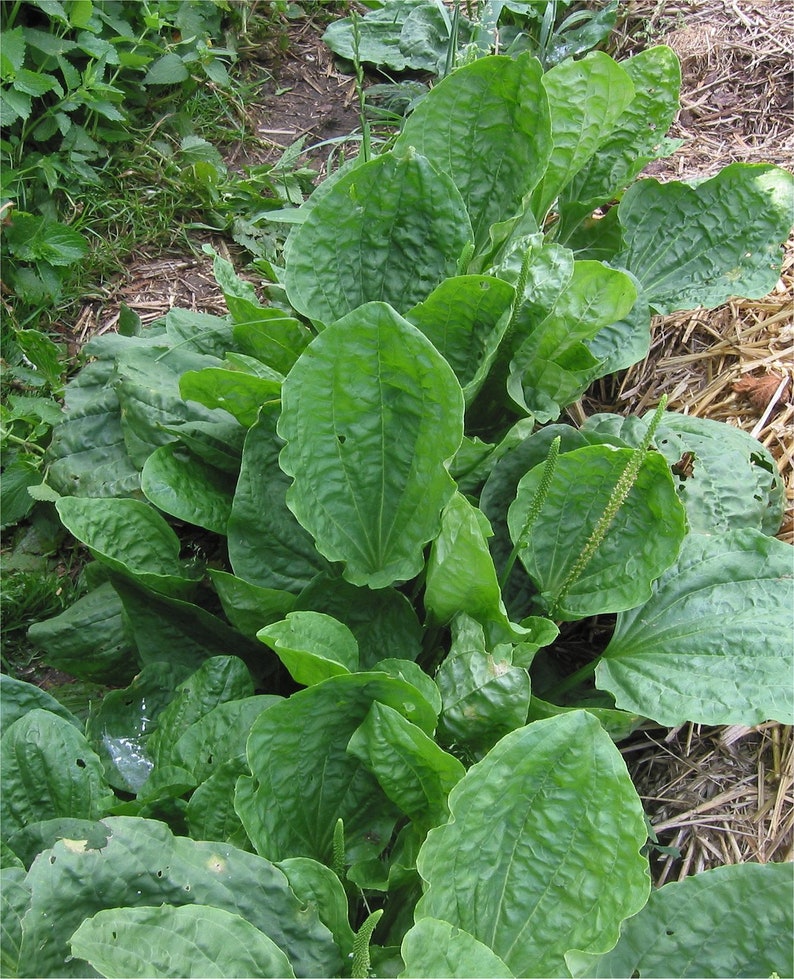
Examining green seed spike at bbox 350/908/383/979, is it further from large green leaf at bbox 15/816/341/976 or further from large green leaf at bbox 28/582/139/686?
large green leaf at bbox 28/582/139/686

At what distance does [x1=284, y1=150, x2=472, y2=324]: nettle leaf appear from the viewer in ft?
7.02

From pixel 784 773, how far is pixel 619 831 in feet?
2.18

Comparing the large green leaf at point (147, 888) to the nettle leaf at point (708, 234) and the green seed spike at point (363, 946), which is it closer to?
the green seed spike at point (363, 946)

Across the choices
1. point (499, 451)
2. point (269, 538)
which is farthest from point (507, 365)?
point (269, 538)

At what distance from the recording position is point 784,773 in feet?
6.56

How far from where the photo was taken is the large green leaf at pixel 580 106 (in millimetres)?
2307

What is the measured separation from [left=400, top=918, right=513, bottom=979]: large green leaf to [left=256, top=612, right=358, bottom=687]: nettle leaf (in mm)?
452

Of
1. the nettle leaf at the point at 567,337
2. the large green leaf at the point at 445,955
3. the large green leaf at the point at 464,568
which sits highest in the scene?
the nettle leaf at the point at 567,337

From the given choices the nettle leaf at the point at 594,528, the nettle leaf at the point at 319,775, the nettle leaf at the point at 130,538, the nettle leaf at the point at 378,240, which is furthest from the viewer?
the nettle leaf at the point at 378,240

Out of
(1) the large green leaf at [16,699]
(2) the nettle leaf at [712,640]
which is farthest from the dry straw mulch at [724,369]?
(1) the large green leaf at [16,699]

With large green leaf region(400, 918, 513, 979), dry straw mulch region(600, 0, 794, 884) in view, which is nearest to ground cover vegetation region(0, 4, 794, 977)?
large green leaf region(400, 918, 513, 979)

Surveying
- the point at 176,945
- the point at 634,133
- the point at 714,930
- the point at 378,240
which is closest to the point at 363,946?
the point at 176,945

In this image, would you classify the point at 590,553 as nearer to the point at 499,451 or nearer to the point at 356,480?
the point at 499,451

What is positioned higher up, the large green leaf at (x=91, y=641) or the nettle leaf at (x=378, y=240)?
the nettle leaf at (x=378, y=240)
